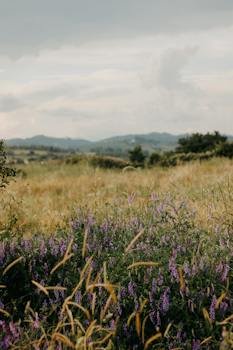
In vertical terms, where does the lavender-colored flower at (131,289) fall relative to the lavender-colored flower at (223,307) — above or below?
above

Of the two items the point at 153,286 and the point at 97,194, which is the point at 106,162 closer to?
the point at 97,194

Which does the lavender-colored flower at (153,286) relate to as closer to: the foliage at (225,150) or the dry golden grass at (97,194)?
the dry golden grass at (97,194)

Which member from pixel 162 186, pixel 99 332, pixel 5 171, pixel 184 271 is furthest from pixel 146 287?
pixel 162 186

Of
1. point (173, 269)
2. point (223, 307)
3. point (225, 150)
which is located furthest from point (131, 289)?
point (225, 150)

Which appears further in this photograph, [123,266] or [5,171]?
[5,171]

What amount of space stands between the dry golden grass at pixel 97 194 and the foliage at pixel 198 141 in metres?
29.1

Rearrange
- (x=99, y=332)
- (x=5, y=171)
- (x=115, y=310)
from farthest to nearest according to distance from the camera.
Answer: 1. (x=5, y=171)
2. (x=115, y=310)
3. (x=99, y=332)

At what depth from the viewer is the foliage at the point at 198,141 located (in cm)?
4872

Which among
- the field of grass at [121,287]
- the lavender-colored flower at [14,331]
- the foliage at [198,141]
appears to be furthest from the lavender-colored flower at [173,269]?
the foliage at [198,141]

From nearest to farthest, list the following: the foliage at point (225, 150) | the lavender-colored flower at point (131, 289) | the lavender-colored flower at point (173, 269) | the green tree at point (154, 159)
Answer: the lavender-colored flower at point (131, 289)
the lavender-colored flower at point (173, 269)
the foliage at point (225, 150)
the green tree at point (154, 159)

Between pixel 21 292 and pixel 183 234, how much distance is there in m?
1.92

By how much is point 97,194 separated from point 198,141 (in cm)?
4365

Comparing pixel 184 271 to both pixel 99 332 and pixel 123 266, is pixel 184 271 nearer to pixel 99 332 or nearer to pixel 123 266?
pixel 123 266

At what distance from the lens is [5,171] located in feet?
25.4
